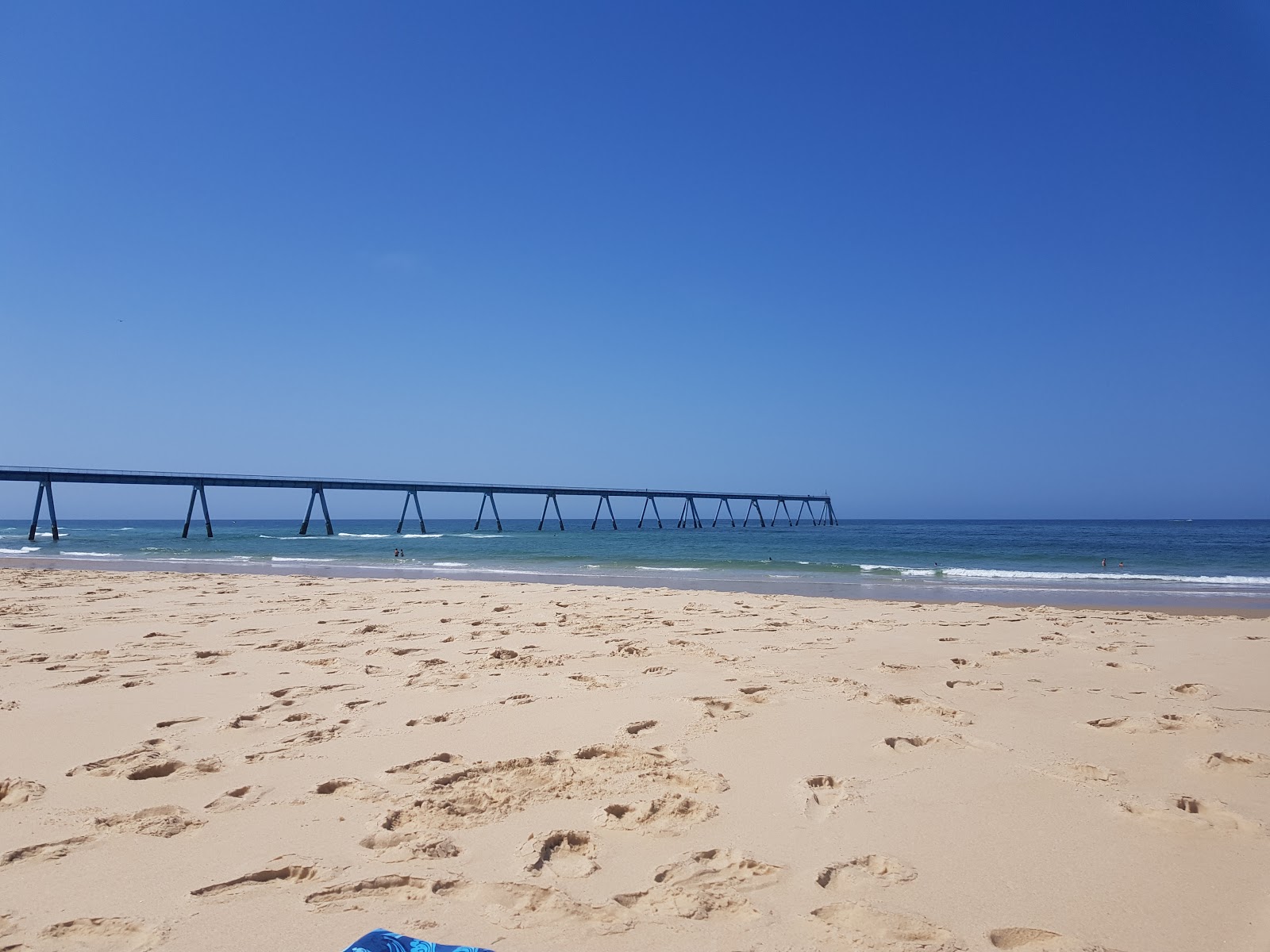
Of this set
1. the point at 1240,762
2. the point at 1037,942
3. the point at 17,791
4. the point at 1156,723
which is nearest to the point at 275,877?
the point at 17,791

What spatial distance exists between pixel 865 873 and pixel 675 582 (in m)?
15.5

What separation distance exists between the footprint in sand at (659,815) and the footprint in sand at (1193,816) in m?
1.90

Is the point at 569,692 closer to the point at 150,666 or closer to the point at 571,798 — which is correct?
the point at 571,798

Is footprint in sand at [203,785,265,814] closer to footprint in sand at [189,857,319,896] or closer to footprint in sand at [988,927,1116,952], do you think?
footprint in sand at [189,857,319,896]

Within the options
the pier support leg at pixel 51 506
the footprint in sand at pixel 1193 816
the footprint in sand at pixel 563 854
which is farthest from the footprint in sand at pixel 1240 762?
the pier support leg at pixel 51 506

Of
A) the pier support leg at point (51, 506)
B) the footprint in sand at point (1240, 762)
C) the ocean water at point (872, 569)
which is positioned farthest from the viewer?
the pier support leg at point (51, 506)

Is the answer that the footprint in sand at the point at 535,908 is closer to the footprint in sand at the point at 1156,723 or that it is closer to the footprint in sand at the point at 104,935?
the footprint in sand at the point at 104,935

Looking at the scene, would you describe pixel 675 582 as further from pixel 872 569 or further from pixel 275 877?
pixel 275 877

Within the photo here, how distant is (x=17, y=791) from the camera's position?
3.32m

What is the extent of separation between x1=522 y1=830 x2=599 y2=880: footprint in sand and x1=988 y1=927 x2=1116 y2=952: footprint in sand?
1354 mm

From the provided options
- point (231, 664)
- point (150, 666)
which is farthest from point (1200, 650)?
point (150, 666)

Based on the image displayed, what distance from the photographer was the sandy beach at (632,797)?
234 cm

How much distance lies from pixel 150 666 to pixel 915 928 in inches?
248

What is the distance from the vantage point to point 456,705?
4918 mm
